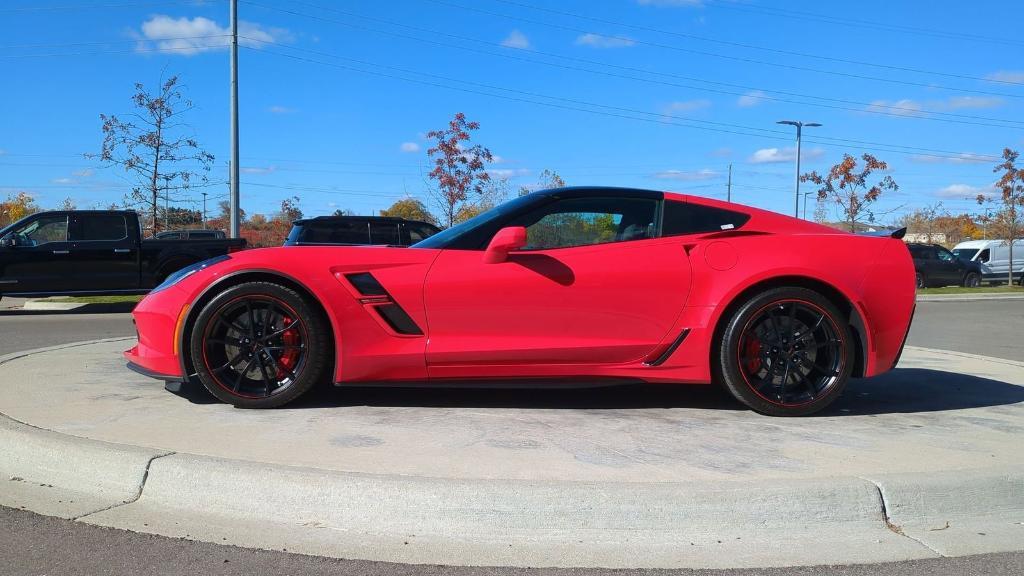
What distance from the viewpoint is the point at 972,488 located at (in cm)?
333

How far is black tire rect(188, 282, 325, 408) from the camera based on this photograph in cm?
442

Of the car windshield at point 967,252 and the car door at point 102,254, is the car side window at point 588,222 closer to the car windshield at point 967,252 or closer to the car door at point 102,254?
the car door at point 102,254

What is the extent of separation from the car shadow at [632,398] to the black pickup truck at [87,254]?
9.12m

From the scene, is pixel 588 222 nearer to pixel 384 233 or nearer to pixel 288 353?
pixel 288 353

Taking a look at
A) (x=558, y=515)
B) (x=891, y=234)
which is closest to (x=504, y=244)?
(x=558, y=515)

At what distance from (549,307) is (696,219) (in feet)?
3.43

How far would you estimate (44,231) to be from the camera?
1359 cm

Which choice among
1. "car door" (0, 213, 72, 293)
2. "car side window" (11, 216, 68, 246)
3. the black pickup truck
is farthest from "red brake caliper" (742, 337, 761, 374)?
"car side window" (11, 216, 68, 246)

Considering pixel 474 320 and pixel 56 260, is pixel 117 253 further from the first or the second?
pixel 474 320

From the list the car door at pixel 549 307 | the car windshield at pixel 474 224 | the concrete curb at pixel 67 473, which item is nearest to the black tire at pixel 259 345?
the car door at pixel 549 307

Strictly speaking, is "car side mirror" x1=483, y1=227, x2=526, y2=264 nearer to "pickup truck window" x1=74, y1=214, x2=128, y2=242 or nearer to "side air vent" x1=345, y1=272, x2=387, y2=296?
"side air vent" x1=345, y1=272, x2=387, y2=296

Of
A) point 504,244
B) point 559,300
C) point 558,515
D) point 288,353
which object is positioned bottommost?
point 558,515

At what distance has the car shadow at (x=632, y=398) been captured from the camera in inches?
188

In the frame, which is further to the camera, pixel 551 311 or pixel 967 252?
pixel 967 252
